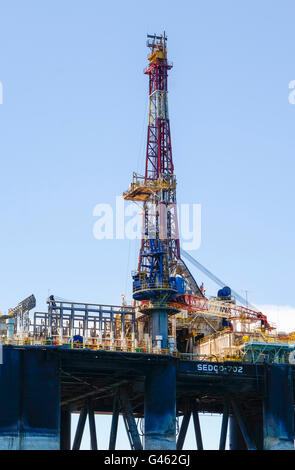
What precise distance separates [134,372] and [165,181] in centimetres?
2498

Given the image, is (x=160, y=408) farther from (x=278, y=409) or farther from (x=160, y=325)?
(x=278, y=409)

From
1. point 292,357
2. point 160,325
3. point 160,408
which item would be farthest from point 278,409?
point 160,325

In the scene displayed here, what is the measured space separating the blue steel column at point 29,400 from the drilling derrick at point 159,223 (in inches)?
534

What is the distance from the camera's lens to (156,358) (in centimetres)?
11319

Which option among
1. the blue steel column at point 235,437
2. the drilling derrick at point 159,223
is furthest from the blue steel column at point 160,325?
the blue steel column at point 235,437

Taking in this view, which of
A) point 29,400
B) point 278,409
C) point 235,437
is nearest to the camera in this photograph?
point 29,400

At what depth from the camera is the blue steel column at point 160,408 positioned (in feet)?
361

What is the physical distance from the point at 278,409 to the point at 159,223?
25.8 metres

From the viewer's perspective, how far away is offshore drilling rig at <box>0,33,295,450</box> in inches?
4269

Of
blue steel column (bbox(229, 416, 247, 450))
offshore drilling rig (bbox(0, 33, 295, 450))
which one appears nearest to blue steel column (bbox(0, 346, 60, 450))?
offshore drilling rig (bbox(0, 33, 295, 450))

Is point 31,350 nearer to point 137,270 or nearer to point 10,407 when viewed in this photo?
point 10,407

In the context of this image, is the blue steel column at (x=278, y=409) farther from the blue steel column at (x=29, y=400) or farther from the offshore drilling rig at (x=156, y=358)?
the blue steel column at (x=29, y=400)

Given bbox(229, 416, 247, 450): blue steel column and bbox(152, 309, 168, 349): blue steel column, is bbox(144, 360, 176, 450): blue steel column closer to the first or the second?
bbox(152, 309, 168, 349): blue steel column

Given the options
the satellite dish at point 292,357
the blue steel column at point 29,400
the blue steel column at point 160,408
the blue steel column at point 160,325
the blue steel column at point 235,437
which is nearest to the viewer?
the blue steel column at point 29,400
